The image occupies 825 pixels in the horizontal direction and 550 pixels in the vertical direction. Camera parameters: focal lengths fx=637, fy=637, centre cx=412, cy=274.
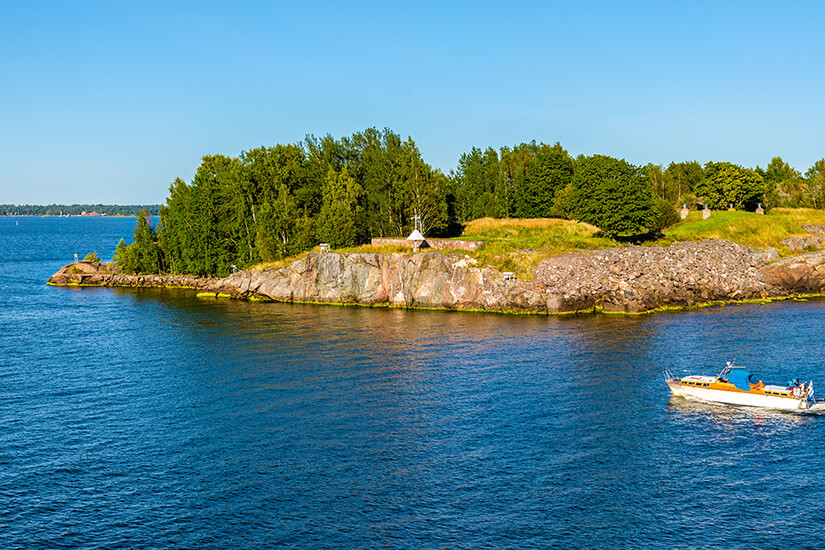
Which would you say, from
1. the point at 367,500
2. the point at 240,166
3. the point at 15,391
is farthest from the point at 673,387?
the point at 240,166

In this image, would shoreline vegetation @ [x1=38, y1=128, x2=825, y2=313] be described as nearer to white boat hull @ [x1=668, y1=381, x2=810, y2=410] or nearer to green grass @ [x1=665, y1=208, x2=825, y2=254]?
green grass @ [x1=665, y1=208, x2=825, y2=254]

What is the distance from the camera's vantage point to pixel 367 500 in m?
37.4

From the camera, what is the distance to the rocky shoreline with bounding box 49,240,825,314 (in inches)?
3644

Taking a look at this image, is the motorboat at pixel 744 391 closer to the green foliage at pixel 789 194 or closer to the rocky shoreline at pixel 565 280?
the rocky shoreline at pixel 565 280

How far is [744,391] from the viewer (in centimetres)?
5303

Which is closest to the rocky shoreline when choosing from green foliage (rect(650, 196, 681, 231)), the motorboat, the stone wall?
the stone wall

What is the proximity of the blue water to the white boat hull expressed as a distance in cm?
101

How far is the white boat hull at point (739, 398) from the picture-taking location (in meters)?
50.8

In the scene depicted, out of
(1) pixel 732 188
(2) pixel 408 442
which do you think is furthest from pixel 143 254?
(1) pixel 732 188

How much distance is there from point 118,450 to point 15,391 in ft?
69.4

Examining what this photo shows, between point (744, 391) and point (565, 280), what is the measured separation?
1679 inches

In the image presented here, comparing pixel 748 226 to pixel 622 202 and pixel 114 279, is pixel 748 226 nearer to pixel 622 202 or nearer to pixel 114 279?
pixel 622 202

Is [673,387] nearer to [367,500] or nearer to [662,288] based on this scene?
[367,500]

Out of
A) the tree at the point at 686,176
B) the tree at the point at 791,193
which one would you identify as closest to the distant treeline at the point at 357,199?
the tree at the point at 791,193
